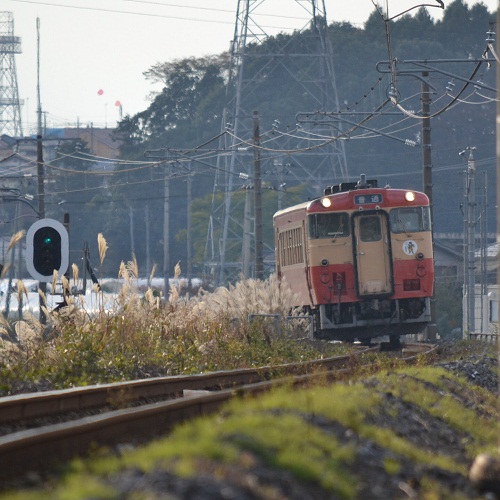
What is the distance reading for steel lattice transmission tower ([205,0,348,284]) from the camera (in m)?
57.8

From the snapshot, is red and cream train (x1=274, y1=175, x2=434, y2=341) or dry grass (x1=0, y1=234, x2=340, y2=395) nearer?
dry grass (x1=0, y1=234, x2=340, y2=395)

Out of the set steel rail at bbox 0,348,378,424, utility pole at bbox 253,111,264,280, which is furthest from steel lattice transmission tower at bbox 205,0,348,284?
steel rail at bbox 0,348,378,424

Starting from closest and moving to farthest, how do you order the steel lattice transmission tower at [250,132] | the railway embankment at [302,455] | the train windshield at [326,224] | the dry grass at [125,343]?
1. the railway embankment at [302,455]
2. the dry grass at [125,343]
3. the train windshield at [326,224]
4. the steel lattice transmission tower at [250,132]

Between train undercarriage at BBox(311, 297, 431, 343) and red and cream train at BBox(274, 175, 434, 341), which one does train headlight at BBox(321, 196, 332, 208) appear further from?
train undercarriage at BBox(311, 297, 431, 343)

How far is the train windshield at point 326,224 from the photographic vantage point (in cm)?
2536

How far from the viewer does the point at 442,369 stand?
49.9 feet

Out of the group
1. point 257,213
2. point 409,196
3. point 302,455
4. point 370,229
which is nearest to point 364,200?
point 370,229

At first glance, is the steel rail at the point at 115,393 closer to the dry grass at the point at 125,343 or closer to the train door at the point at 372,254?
the dry grass at the point at 125,343

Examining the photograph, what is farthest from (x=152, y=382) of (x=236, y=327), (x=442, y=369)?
(x=236, y=327)

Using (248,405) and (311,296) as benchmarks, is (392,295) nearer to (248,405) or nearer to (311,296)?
(311,296)

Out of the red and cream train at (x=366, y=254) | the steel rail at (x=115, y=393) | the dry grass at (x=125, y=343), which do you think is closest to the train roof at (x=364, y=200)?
the red and cream train at (x=366, y=254)

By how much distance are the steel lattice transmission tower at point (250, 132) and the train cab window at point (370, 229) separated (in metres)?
19.3

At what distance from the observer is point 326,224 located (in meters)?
25.4

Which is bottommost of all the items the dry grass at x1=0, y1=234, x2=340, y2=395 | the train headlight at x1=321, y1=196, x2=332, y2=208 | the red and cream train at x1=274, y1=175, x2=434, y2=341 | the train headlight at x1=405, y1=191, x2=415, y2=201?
the dry grass at x1=0, y1=234, x2=340, y2=395
